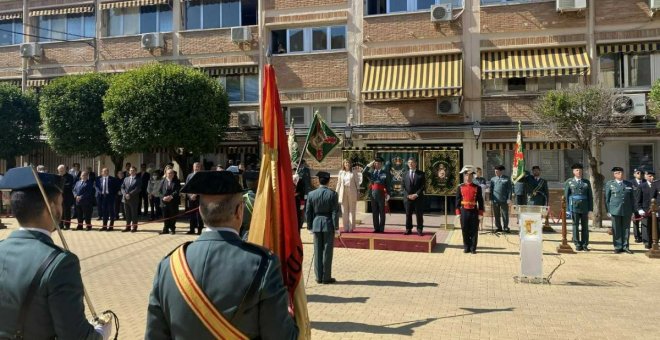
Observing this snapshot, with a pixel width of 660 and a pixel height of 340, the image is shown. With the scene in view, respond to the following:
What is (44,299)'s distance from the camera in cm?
239

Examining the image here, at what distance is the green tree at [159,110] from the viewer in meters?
16.4

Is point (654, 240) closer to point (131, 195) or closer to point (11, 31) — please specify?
point (131, 195)

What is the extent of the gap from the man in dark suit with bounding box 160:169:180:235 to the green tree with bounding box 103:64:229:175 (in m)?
2.99

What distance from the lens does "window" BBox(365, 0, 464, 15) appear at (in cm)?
1827

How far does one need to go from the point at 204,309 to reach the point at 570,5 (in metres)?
17.3

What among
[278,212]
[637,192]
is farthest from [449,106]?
[278,212]

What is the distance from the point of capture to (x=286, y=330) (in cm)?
227

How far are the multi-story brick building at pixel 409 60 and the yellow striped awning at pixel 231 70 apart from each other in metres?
0.08

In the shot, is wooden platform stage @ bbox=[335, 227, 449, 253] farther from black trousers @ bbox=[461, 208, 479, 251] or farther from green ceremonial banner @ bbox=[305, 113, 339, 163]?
green ceremonial banner @ bbox=[305, 113, 339, 163]

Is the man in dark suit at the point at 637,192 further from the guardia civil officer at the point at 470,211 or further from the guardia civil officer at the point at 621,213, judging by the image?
the guardia civil officer at the point at 470,211

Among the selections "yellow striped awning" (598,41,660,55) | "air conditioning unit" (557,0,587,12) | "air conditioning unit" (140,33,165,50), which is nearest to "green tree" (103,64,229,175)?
"air conditioning unit" (140,33,165,50)

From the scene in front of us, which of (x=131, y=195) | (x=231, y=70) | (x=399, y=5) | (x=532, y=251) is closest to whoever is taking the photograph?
(x=532, y=251)

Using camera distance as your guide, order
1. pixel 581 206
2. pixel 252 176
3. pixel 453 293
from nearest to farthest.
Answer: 1. pixel 252 176
2. pixel 453 293
3. pixel 581 206

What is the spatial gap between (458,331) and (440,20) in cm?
1412
